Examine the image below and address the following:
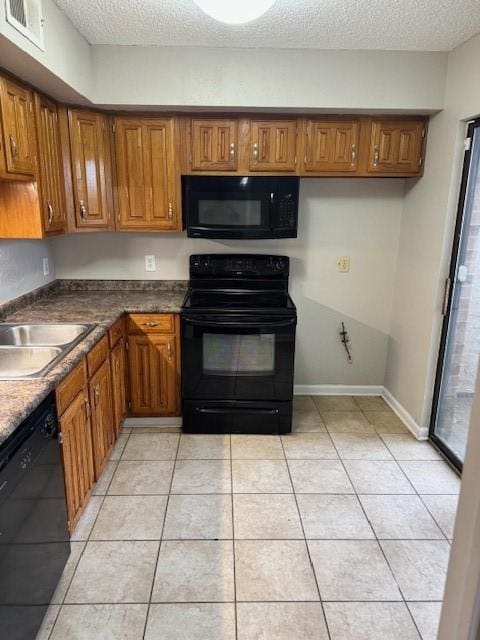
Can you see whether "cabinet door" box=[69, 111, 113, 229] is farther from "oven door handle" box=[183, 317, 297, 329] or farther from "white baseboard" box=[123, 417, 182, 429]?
"white baseboard" box=[123, 417, 182, 429]

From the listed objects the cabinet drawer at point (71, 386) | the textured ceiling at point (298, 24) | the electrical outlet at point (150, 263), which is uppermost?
the textured ceiling at point (298, 24)

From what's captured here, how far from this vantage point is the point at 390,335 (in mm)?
3492

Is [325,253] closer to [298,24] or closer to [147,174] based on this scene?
[147,174]

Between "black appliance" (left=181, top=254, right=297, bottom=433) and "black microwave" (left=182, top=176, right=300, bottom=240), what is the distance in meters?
0.49

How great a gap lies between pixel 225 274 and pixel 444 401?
1749mm

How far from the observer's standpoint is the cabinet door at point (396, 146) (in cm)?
285

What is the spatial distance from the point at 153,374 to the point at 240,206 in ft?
4.16

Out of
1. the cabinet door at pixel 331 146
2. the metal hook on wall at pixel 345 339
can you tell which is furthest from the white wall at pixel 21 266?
the metal hook on wall at pixel 345 339

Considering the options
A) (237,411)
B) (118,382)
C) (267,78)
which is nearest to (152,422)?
(118,382)

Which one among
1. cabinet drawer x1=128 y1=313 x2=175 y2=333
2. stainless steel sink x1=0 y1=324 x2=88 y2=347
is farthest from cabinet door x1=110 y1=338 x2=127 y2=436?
stainless steel sink x1=0 y1=324 x2=88 y2=347

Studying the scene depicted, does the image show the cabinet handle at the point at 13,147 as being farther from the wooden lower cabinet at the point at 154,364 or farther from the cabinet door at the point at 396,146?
the cabinet door at the point at 396,146

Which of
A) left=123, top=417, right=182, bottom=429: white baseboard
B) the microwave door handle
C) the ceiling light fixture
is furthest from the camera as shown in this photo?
left=123, top=417, right=182, bottom=429: white baseboard

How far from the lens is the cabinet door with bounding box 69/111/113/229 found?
2674 mm

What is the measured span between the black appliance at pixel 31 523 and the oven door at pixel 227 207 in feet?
5.41
